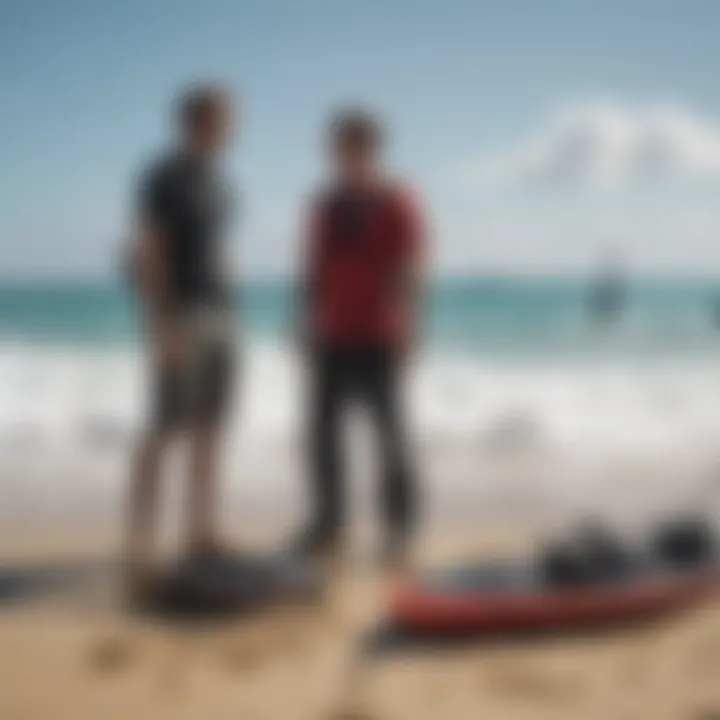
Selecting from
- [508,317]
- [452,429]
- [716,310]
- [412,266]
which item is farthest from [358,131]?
[716,310]

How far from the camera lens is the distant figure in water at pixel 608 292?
11.7 metres

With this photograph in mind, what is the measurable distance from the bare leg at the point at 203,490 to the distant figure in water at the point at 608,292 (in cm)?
934

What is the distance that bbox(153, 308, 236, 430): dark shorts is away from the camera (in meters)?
2.37

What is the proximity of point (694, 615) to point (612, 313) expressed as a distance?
9336 mm

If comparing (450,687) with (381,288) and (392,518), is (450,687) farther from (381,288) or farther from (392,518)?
(381,288)

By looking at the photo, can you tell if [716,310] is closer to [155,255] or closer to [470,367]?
[470,367]

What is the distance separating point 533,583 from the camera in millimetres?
2439

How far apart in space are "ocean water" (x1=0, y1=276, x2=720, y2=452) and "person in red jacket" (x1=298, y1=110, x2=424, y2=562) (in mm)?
161

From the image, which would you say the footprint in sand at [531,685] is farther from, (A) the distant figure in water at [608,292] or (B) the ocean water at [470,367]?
(A) the distant figure in water at [608,292]

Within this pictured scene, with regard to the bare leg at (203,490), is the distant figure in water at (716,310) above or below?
above

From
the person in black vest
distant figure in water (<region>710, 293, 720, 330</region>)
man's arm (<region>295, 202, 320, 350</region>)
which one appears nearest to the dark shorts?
the person in black vest

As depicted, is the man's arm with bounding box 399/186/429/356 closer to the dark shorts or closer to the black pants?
the black pants

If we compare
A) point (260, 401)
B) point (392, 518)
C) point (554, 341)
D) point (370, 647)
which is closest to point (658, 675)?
point (370, 647)

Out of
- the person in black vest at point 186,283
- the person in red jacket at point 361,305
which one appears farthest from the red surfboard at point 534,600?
the person in black vest at point 186,283
